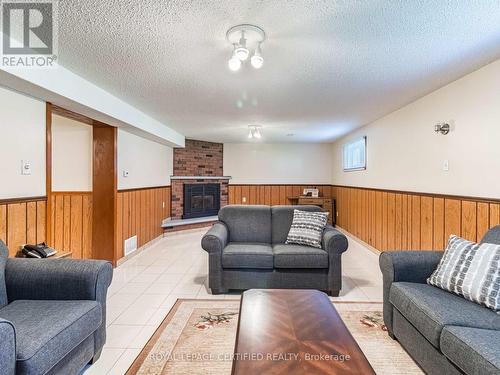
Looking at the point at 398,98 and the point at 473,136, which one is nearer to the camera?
the point at 473,136

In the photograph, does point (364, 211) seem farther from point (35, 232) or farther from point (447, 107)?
point (35, 232)

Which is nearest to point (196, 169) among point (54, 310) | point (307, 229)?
point (307, 229)

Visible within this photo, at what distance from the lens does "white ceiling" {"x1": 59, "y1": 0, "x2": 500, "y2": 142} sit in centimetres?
163

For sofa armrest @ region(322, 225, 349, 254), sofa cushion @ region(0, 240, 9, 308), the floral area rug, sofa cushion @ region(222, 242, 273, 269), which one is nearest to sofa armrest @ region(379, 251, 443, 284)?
the floral area rug

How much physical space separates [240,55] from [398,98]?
2.32 m

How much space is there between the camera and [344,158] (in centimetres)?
625

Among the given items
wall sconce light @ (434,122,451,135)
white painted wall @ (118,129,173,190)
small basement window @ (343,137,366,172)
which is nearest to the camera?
wall sconce light @ (434,122,451,135)

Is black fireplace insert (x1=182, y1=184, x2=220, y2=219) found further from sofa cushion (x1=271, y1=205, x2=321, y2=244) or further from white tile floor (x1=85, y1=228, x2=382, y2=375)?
sofa cushion (x1=271, y1=205, x2=321, y2=244)

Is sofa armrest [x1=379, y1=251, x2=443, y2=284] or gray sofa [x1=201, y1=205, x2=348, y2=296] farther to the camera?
gray sofa [x1=201, y1=205, x2=348, y2=296]

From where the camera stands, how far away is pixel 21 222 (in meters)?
2.37

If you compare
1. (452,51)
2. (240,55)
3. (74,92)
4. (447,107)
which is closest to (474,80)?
(447,107)

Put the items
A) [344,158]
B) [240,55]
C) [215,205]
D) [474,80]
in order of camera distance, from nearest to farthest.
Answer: [240,55], [474,80], [344,158], [215,205]

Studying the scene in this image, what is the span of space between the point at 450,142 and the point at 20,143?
3.91 m

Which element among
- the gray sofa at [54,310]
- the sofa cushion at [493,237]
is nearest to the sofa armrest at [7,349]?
the gray sofa at [54,310]
